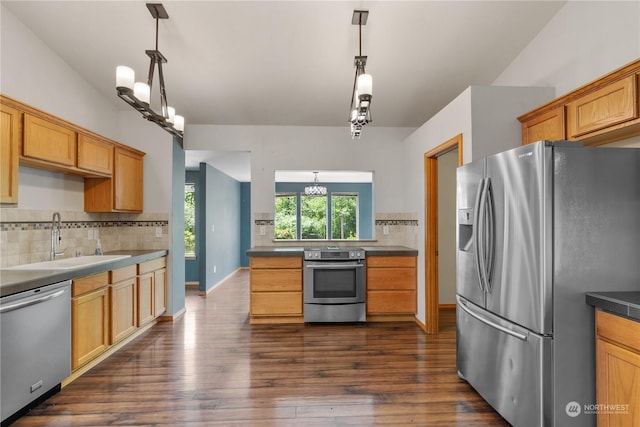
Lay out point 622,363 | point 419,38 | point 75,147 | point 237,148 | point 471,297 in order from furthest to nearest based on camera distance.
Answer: point 237,148
point 75,147
point 419,38
point 471,297
point 622,363

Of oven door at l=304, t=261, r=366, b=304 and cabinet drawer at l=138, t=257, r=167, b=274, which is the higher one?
cabinet drawer at l=138, t=257, r=167, b=274

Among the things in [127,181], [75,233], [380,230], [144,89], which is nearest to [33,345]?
[75,233]

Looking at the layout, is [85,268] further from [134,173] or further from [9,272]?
[134,173]

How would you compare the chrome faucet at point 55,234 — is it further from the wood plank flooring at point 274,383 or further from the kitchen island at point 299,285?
the kitchen island at point 299,285

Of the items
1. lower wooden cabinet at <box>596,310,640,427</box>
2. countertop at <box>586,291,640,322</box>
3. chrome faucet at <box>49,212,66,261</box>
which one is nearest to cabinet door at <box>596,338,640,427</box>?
lower wooden cabinet at <box>596,310,640,427</box>

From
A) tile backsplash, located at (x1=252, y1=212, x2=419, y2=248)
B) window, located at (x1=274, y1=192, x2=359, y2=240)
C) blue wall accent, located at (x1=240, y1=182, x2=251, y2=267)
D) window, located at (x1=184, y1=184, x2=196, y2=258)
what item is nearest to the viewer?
tile backsplash, located at (x1=252, y1=212, x2=419, y2=248)

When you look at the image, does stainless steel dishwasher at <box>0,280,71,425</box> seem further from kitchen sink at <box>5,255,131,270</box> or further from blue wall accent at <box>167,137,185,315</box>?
blue wall accent at <box>167,137,185,315</box>

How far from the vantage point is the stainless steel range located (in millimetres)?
3916

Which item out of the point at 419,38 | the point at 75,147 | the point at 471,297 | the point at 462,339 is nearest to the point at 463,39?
the point at 419,38

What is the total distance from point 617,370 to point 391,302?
8.40ft

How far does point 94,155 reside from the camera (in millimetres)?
3195

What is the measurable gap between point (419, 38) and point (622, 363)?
2.55 metres

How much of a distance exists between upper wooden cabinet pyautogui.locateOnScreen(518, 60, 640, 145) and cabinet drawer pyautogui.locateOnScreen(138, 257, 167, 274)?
3.96 meters

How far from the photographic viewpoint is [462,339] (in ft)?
7.91
